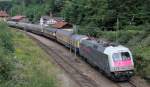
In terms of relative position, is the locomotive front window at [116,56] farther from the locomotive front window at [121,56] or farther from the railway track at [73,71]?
the railway track at [73,71]

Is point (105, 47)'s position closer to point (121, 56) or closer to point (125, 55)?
point (121, 56)

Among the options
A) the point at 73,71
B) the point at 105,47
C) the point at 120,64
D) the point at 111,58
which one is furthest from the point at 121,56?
the point at 73,71

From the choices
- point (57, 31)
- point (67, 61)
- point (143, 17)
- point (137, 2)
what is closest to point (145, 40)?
point (67, 61)

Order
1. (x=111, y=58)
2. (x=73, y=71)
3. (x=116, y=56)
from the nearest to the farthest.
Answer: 1. (x=111, y=58)
2. (x=116, y=56)
3. (x=73, y=71)

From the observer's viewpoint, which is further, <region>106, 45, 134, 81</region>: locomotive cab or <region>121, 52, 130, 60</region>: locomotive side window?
<region>121, 52, 130, 60</region>: locomotive side window

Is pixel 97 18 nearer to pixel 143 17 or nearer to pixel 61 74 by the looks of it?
pixel 143 17

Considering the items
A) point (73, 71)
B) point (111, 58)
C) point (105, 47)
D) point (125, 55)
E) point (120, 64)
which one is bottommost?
point (73, 71)

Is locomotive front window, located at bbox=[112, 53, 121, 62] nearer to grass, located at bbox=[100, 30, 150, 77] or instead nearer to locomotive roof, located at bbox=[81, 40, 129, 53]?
locomotive roof, located at bbox=[81, 40, 129, 53]

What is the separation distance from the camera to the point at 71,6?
79000mm

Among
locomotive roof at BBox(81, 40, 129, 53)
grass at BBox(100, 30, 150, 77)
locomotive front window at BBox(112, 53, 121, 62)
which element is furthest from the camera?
grass at BBox(100, 30, 150, 77)

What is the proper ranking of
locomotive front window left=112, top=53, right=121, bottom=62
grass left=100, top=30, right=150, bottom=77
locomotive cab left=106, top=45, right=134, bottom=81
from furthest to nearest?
1. grass left=100, top=30, right=150, bottom=77
2. locomotive front window left=112, top=53, right=121, bottom=62
3. locomotive cab left=106, top=45, right=134, bottom=81

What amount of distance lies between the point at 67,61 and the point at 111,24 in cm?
1805

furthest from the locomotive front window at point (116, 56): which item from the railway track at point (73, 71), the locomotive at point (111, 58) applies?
the railway track at point (73, 71)

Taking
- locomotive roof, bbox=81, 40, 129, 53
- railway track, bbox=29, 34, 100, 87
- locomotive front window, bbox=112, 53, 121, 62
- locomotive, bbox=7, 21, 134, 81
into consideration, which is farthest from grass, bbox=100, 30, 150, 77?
railway track, bbox=29, 34, 100, 87
